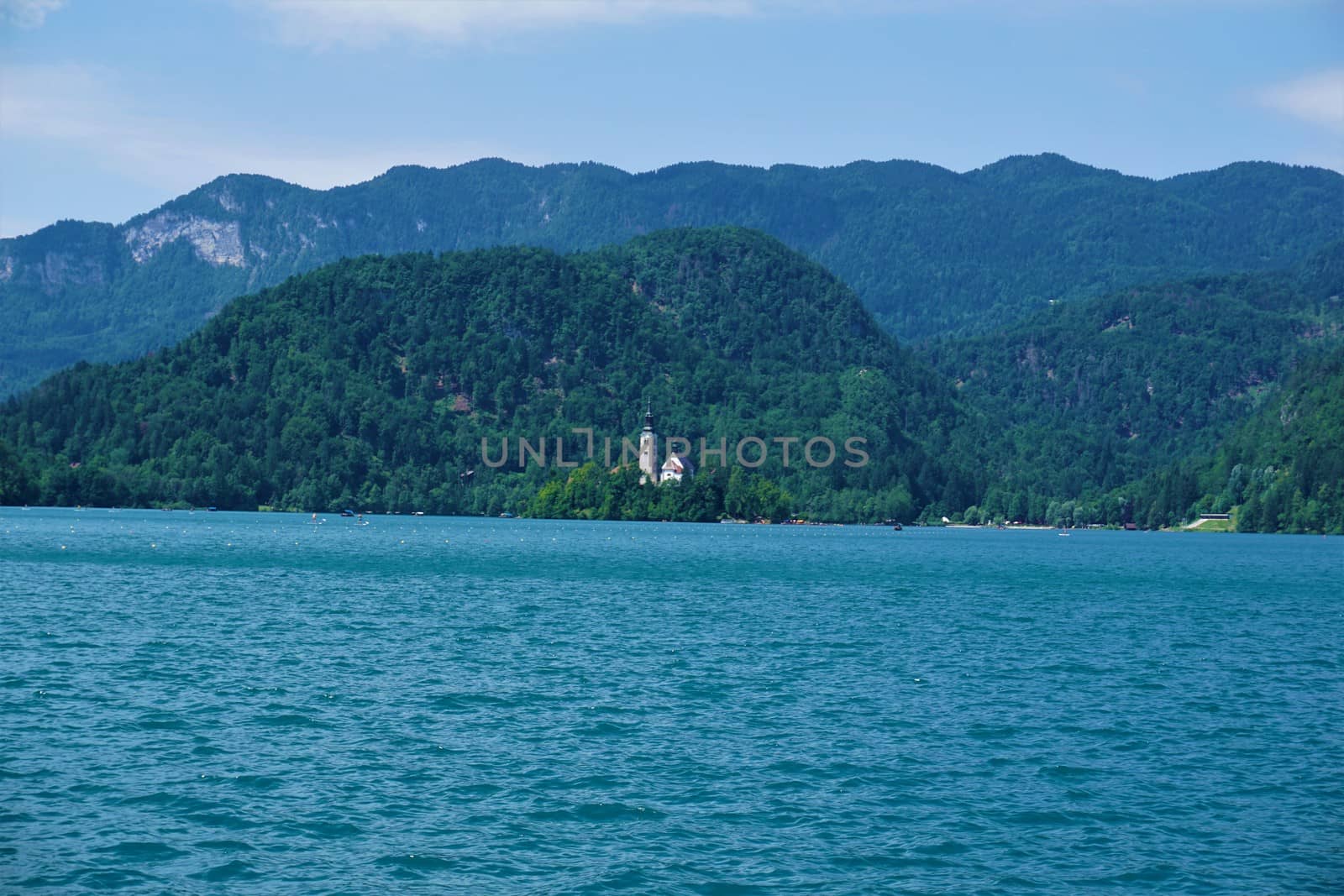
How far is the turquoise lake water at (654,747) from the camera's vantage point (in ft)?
96.2

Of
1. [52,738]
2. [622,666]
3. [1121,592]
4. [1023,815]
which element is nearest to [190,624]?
[622,666]

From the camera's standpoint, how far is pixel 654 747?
130 ft

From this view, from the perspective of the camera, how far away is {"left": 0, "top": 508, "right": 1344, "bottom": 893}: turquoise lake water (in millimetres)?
29328

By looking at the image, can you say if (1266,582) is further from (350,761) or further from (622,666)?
(350,761)

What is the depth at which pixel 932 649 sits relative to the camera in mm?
63469

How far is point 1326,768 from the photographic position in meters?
38.8

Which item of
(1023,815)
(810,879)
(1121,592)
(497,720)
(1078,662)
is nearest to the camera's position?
(810,879)

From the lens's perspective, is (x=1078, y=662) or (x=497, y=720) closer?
(x=497, y=720)

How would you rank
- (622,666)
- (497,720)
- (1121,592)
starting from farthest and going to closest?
(1121,592), (622,666), (497,720)

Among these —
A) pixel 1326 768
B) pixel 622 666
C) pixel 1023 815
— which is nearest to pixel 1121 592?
pixel 622 666

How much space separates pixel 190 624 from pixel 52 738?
91.8 feet

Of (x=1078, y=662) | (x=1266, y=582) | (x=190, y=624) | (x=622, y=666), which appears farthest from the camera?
(x=1266, y=582)

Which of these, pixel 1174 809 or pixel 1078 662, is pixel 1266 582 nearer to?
pixel 1078 662

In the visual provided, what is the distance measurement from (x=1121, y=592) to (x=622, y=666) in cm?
5956
